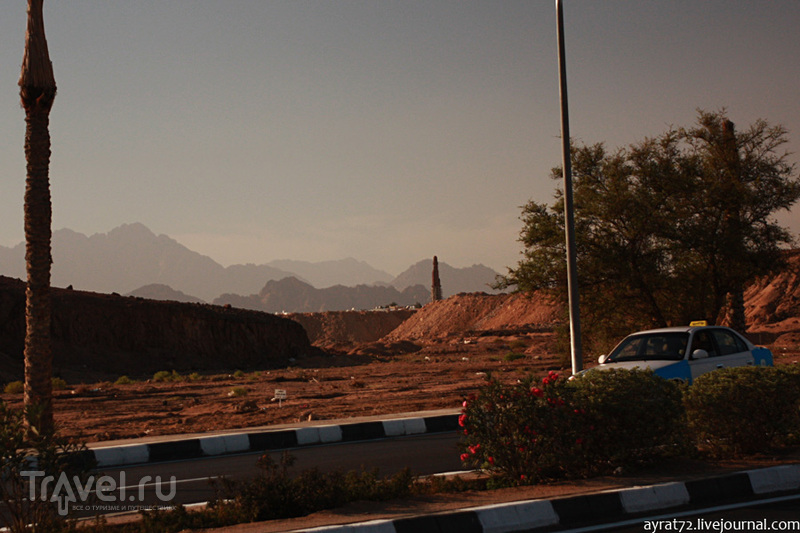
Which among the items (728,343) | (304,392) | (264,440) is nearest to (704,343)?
(728,343)

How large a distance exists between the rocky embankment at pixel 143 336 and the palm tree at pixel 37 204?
87.9 feet

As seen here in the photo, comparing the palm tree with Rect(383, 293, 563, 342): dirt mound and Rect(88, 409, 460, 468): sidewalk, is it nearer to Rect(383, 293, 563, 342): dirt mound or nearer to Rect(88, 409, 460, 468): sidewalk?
Rect(88, 409, 460, 468): sidewalk

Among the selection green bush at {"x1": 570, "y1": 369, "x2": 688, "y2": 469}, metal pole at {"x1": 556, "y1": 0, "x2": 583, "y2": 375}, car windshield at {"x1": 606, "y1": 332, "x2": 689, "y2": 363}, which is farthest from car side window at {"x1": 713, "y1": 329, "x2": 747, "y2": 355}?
green bush at {"x1": 570, "y1": 369, "x2": 688, "y2": 469}

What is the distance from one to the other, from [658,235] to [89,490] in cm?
1730

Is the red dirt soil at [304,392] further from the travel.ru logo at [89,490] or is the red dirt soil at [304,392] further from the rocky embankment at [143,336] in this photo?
the rocky embankment at [143,336]

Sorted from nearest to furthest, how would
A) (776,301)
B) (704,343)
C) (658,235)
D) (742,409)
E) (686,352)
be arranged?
(742,409), (686,352), (704,343), (658,235), (776,301)

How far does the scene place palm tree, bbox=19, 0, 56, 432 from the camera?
1254 centimetres

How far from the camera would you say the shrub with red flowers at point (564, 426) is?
7852 mm

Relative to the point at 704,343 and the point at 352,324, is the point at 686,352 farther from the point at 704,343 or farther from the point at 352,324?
the point at 352,324

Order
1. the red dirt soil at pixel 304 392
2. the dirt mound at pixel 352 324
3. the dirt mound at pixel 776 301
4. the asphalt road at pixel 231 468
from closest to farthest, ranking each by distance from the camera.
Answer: the asphalt road at pixel 231 468
the red dirt soil at pixel 304 392
the dirt mound at pixel 776 301
the dirt mound at pixel 352 324

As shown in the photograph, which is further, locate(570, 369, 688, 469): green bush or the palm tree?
the palm tree

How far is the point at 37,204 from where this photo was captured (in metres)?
12.8

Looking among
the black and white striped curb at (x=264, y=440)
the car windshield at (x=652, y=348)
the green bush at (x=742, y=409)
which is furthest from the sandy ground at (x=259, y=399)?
the green bush at (x=742, y=409)

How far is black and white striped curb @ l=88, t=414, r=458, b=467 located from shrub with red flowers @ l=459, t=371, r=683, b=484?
543cm
